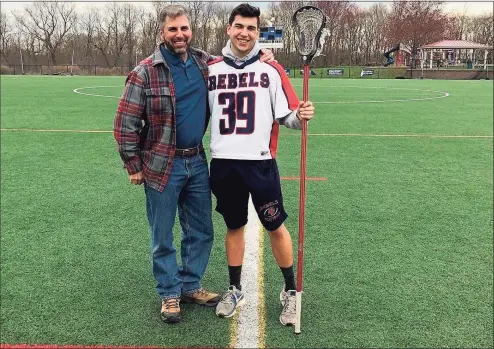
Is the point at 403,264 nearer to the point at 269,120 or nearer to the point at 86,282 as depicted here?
the point at 269,120

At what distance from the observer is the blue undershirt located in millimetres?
3037

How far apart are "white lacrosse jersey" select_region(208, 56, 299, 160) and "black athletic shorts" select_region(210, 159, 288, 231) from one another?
67 millimetres

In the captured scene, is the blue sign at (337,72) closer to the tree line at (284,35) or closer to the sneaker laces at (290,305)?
the tree line at (284,35)

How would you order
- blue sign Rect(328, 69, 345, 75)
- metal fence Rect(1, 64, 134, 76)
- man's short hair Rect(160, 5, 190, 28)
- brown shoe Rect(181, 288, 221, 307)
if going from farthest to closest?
metal fence Rect(1, 64, 134, 76), blue sign Rect(328, 69, 345, 75), brown shoe Rect(181, 288, 221, 307), man's short hair Rect(160, 5, 190, 28)

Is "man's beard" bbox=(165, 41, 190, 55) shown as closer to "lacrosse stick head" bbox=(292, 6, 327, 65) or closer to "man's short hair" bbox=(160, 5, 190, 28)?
"man's short hair" bbox=(160, 5, 190, 28)

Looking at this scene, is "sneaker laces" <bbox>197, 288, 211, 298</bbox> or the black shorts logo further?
"sneaker laces" <bbox>197, 288, 211, 298</bbox>

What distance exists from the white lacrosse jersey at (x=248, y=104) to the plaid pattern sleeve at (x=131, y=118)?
45 centimetres

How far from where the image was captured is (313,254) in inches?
168

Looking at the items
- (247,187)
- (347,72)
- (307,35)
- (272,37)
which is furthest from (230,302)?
(347,72)

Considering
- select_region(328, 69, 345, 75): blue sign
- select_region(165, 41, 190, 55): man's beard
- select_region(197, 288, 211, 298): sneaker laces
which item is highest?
select_region(165, 41, 190, 55): man's beard

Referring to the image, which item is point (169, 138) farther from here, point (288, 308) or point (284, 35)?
point (284, 35)

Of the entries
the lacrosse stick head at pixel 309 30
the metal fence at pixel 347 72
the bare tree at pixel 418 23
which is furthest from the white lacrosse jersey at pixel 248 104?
the bare tree at pixel 418 23

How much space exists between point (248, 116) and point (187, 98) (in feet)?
1.27

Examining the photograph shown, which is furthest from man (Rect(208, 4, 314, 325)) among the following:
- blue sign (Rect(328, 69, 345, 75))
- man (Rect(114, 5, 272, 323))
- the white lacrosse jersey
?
blue sign (Rect(328, 69, 345, 75))
